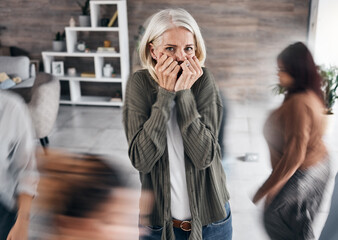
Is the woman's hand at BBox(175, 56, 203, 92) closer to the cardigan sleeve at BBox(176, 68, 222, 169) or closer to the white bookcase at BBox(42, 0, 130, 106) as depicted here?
the cardigan sleeve at BBox(176, 68, 222, 169)

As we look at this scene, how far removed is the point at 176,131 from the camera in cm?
126

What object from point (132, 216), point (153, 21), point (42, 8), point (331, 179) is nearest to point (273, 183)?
point (331, 179)

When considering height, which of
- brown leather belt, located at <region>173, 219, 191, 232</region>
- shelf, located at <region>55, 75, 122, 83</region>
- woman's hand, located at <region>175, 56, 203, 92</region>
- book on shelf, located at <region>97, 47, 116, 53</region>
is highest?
woman's hand, located at <region>175, 56, 203, 92</region>

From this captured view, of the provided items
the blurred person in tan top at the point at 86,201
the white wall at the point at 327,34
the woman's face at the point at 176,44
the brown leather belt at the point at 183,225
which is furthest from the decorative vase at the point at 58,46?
the blurred person in tan top at the point at 86,201

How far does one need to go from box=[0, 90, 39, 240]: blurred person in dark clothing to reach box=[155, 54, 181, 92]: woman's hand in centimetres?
57

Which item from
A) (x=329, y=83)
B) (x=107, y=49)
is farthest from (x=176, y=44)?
(x=107, y=49)

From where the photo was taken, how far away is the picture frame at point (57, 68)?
6004 millimetres

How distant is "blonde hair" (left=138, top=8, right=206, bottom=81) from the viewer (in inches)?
45.8

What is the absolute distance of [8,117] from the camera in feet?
4.10

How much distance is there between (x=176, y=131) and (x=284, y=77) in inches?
33.9

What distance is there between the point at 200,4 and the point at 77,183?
5551mm

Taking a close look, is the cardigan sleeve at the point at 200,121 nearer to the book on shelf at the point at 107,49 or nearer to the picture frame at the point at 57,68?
the book on shelf at the point at 107,49

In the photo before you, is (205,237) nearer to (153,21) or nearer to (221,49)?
(153,21)

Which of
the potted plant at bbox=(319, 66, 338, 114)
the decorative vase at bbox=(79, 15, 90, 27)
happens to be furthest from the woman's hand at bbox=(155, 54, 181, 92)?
the decorative vase at bbox=(79, 15, 90, 27)
